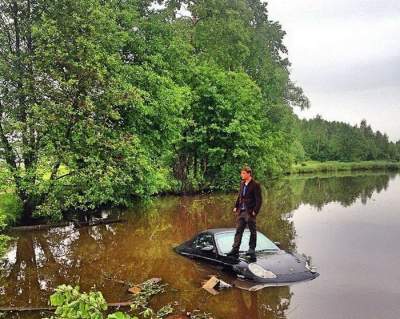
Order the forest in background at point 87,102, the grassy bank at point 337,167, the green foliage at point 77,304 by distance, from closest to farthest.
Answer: the green foliage at point 77,304
the forest in background at point 87,102
the grassy bank at point 337,167

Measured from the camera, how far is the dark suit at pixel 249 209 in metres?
11.8

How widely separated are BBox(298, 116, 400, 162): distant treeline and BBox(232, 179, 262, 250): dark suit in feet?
325

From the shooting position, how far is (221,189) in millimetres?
37969

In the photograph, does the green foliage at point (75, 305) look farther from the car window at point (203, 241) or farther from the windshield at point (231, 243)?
the car window at point (203, 241)

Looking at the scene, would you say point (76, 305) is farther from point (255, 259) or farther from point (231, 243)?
point (231, 243)

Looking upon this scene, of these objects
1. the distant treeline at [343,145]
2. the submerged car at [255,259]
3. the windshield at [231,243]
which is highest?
the distant treeline at [343,145]

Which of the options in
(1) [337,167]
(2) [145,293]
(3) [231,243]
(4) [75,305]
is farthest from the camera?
(1) [337,167]

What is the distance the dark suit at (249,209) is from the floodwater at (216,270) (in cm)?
120

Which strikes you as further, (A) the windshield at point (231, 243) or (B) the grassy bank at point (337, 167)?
(B) the grassy bank at point (337, 167)

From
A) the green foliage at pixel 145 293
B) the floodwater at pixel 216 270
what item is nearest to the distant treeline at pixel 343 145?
the floodwater at pixel 216 270

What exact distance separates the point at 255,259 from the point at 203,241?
6.41 feet

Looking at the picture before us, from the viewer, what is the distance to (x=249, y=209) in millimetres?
12047

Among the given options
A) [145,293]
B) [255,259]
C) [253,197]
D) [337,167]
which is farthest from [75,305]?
[337,167]

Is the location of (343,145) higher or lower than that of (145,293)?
higher
